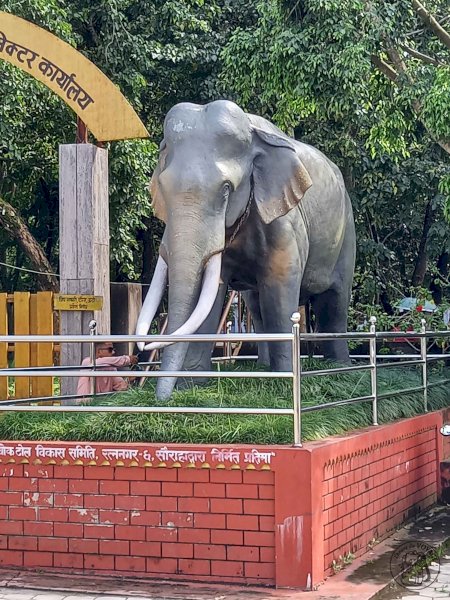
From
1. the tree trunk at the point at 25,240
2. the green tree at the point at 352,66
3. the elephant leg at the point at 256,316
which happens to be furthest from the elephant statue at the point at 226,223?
the tree trunk at the point at 25,240

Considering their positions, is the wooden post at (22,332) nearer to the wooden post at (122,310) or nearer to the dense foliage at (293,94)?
the wooden post at (122,310)

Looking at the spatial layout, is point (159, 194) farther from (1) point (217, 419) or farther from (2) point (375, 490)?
(2) point (375, 490)

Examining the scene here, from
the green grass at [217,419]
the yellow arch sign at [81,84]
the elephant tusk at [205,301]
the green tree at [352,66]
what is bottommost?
the green grass at [217,419]

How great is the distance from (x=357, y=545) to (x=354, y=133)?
1184 cm

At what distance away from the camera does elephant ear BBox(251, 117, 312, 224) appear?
7.71m

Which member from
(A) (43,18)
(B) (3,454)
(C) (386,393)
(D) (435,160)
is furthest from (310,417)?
(D) (435,160)

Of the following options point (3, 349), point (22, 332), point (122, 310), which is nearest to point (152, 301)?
point (3, 349)

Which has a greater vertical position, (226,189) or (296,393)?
(226,189)

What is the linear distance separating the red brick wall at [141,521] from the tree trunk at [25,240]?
32.1 ft

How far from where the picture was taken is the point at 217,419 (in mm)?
6547

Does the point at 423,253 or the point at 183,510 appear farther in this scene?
the point at 423,253

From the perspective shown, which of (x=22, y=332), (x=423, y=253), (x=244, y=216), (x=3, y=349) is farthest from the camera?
(x=423, y=253)

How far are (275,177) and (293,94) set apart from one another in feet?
18.5

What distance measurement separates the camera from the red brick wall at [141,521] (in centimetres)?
600
